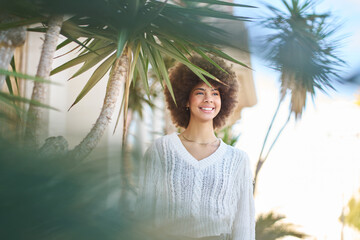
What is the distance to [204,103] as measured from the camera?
4.58 ft

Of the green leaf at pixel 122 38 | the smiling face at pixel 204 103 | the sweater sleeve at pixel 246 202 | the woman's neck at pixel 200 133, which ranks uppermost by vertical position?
the green leaf at pixel 122 38

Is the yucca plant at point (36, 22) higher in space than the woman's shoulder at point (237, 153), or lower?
higher

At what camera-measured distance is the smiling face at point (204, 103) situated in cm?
139

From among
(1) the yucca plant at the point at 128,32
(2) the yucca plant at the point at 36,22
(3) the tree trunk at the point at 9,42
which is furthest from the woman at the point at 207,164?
(3) the tree trunk at the point at 9,42

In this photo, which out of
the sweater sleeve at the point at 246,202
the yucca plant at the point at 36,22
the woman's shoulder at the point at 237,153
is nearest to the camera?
the yucca plant at the point at 36,22

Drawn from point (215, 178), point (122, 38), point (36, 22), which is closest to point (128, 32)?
point (122, 38)

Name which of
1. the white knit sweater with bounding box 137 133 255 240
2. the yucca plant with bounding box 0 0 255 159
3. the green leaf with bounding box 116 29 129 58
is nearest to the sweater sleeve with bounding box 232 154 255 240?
the white knit sweater with bounding box 137 133 255 240

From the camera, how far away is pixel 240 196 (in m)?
1.33

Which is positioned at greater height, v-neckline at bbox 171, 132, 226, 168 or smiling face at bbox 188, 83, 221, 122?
smiling face at bbox 188, 83, 221, 122

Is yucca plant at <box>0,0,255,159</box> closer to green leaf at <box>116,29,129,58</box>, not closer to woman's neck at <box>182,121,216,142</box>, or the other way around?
green leaf at <box>116,29,129,58</box>

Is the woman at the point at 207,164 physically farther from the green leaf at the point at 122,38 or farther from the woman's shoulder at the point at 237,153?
the green leaf at the point at 122,38

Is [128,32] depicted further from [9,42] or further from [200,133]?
[200,133]

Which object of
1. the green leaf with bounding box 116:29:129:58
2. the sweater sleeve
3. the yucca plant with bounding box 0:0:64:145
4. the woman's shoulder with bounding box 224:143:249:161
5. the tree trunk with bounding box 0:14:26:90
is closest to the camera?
the yucca plant with bounding box 0:0:64:145

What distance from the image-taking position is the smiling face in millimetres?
1392
